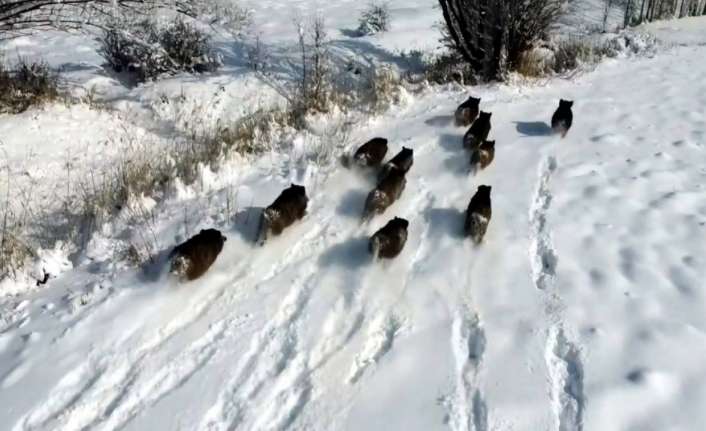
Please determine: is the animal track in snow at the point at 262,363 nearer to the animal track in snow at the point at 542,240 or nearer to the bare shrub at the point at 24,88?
the animal track in snow at the point at 542,240

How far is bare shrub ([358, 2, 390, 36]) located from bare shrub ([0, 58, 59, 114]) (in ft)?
27.3

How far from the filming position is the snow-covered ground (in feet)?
9.53

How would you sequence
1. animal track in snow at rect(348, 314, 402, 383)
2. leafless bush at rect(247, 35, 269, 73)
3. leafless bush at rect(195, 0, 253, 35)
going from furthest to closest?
leafless bush at rect(195, 0, 253, 35) → leafless bush at rect(247, 35, 269, 73) → animal track in snow at rect(348, 314, 402, 383)

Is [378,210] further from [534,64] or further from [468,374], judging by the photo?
[534,64]

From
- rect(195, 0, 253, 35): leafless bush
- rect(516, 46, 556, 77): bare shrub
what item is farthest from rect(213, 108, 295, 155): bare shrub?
rect(195, 0, 253, 35): leafless bush

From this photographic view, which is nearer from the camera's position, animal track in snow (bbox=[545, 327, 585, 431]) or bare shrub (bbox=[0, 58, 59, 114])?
animal track in snow (bbox=[545, 327, 585, 431])

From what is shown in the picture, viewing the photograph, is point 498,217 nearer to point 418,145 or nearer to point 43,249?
point 418,145

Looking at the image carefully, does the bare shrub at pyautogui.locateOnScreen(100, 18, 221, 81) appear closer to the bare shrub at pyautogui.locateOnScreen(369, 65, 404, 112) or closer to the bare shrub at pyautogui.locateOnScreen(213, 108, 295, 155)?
the bare shrub at pyautogui.locateOnScreen(213, 108, 295, 155)

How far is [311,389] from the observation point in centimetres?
303

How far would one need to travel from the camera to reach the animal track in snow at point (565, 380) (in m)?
2.84

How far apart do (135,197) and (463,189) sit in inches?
112

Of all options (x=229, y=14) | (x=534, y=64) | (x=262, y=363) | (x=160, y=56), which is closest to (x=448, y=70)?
(x=534, y=64)

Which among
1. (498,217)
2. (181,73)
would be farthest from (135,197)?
(181,73)

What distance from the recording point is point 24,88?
6914 millimetres
